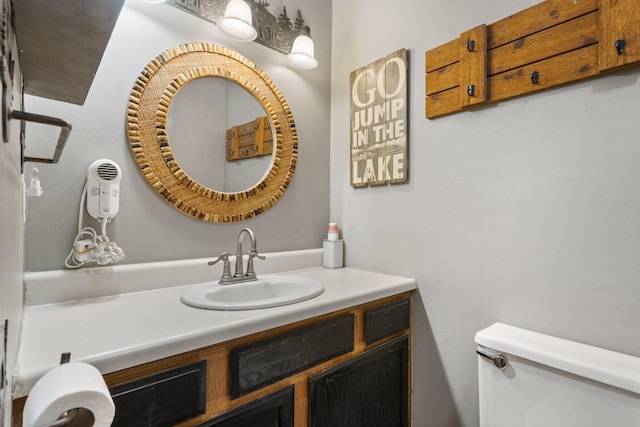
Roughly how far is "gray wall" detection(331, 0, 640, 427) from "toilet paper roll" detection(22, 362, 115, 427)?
1.08 meters

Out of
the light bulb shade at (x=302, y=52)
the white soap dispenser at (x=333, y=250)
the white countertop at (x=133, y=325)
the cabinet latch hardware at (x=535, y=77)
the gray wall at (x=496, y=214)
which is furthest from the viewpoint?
the white soap dispenser at (x=333, y=250)

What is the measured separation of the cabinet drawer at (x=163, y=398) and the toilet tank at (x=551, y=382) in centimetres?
78

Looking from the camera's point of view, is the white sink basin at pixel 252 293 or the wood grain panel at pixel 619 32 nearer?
the wood grain panel at pixel 619 32

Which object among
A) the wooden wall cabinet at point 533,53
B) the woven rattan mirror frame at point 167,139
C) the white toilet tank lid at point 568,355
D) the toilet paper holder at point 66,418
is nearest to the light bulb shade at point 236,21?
the woven rattan mirror frame at point 167,139

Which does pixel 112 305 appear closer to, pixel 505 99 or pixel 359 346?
pixel 359 346

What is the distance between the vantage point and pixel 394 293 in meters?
1.21

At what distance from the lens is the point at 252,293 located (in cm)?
122

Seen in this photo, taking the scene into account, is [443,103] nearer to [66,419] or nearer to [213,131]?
[213,131]

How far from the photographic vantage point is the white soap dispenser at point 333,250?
156cm

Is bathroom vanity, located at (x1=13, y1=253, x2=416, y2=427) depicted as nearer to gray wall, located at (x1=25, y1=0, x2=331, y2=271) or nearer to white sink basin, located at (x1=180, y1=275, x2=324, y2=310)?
white sink basin, located at (x1=180, y1=275, x2=324, y2=310)

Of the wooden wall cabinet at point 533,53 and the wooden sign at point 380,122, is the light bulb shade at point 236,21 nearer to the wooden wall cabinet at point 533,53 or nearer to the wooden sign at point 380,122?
the wooden sign at point 380,122

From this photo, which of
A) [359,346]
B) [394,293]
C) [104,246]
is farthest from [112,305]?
[394,293]

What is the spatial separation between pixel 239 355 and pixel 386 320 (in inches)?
22.9

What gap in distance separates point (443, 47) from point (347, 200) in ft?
2.47
